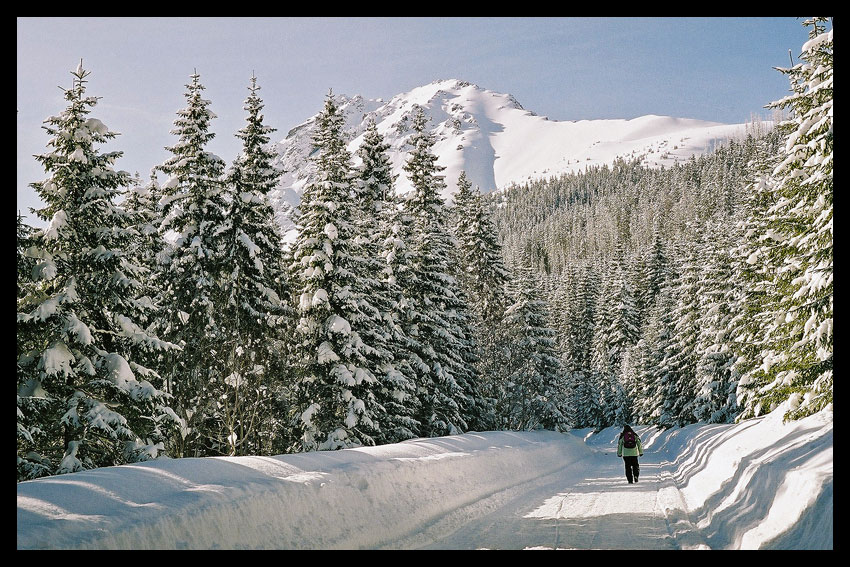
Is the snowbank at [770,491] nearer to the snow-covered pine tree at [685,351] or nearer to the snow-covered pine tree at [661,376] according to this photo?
the snow-covered pine tree at [685,351]

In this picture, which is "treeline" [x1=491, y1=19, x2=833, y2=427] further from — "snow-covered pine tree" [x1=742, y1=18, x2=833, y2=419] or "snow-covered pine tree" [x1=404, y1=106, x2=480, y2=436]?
"snow-covered pine tree" [x1=404, y1=106, x2=480, y2=436]

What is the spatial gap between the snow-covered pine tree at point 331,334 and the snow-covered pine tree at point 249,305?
127 cm

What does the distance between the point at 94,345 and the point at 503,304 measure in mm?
29485

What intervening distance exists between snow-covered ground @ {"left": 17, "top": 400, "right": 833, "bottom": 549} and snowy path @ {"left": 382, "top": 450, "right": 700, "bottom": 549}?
0.15 feet

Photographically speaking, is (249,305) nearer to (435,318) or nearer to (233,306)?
(233,306)

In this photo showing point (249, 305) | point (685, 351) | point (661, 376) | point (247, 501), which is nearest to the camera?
point (247, 501)

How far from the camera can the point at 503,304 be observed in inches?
1647

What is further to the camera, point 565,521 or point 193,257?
point 193,257

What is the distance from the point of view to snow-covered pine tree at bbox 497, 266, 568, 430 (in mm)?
41719

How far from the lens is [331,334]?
77.3ft

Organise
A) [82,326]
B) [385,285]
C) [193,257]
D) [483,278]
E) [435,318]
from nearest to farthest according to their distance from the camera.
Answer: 1. [82,326]
2. [193,257]
3. [385,285]
4. [435,318]
5. [483,278]

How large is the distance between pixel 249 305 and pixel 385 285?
6732 millimetres

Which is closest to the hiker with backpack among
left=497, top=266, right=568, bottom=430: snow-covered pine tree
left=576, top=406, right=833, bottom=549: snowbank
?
left=576, top=406, right=833, bottom=549: snowbank

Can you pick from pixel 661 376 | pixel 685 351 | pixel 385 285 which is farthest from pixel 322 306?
pixel 661 376
